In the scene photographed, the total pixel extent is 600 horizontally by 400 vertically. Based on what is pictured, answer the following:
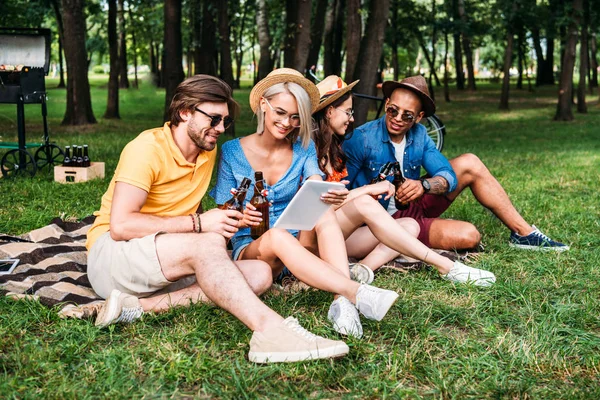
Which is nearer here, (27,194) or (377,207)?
(377,207)

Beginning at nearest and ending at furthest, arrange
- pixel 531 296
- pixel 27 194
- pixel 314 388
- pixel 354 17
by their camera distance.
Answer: pixel 314 388, pixel 531 296, pixel 27 194, pixel 354 17

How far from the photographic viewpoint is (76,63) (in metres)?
15.3

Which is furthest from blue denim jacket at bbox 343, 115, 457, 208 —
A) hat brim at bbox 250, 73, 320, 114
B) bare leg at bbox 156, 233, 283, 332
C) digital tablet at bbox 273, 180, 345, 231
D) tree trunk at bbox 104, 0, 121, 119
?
tree trunk at bbox 104, 0, 121, 119

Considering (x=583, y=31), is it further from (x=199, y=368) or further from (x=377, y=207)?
(x=199, y=368)

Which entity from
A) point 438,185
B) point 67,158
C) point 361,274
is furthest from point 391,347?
point 67,158

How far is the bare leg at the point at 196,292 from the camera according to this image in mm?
3857

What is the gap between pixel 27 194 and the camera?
751 centimetres

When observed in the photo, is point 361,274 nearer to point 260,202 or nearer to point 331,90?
point 260,202

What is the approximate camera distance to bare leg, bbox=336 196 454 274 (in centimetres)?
449

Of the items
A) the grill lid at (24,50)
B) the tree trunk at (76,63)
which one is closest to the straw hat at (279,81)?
the grill lid at (24,50)

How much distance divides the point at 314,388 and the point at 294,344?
0.24 meters

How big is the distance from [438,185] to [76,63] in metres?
12.1

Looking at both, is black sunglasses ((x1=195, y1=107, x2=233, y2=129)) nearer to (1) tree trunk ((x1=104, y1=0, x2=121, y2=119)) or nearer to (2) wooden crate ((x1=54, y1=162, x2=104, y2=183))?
(2) wooden crate ((x1=54, y1=162, x2=104, y2=183))

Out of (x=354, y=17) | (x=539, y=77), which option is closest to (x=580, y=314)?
(x=354, y=17)
